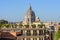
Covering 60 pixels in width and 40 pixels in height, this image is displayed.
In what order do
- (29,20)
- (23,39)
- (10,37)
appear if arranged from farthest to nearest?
(29,20)
(10,37)
(23,39)

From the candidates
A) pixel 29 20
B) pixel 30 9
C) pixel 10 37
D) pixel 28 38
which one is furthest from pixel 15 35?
pixel 30 9

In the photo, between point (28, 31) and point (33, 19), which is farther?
point (33, 19)

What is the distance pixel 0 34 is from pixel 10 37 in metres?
1.52

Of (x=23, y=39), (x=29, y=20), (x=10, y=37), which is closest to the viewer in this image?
(x=23, y=39)

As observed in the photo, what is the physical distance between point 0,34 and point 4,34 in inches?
32.3

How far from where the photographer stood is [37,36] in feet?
123

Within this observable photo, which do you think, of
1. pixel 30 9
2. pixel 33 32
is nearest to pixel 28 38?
pixel 33 32

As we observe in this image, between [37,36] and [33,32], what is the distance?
232 cm

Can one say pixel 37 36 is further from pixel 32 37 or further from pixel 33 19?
pixel 33 19

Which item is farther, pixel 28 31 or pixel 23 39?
pixel 28 31

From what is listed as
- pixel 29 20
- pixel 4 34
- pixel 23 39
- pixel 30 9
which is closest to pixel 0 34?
pixel 4 34

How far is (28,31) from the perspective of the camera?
4031 centimetres

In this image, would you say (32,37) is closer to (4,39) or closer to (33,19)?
(4,39)

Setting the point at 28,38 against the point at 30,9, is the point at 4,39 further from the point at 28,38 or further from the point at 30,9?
the point at 30,9
